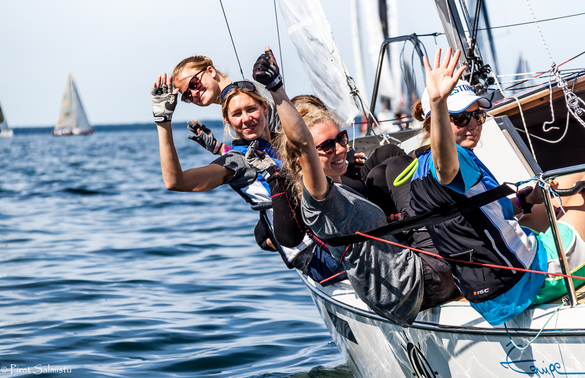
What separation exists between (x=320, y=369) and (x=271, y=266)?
3.32 metres

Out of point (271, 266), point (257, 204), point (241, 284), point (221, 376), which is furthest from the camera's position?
point (271, 266)

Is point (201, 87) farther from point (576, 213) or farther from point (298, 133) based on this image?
point (576, 213)

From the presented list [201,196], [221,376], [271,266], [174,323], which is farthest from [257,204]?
[201,196]

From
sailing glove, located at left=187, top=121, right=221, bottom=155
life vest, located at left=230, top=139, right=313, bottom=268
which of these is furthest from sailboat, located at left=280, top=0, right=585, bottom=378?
sailing glove, located at left=187, top=121, right=221, bottom=155

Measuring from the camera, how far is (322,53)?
215 inches

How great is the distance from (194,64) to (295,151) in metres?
1.08

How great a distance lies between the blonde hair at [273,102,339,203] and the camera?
214 cm

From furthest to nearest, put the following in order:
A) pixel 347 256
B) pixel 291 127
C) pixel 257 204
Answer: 1. pixel 257 204
2. pixel 347 256
3. pixel 291 127

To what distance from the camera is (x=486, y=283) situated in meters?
2.13

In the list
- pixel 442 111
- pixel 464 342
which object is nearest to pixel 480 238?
pixel 464 342

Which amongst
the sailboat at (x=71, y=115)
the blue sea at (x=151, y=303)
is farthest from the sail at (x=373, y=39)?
the sailboat at (x=71, y=115)

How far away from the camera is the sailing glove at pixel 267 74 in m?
1.88

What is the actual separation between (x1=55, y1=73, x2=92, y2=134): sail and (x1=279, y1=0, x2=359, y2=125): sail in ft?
182

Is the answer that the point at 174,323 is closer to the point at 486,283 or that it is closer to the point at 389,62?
the point at 486,283
